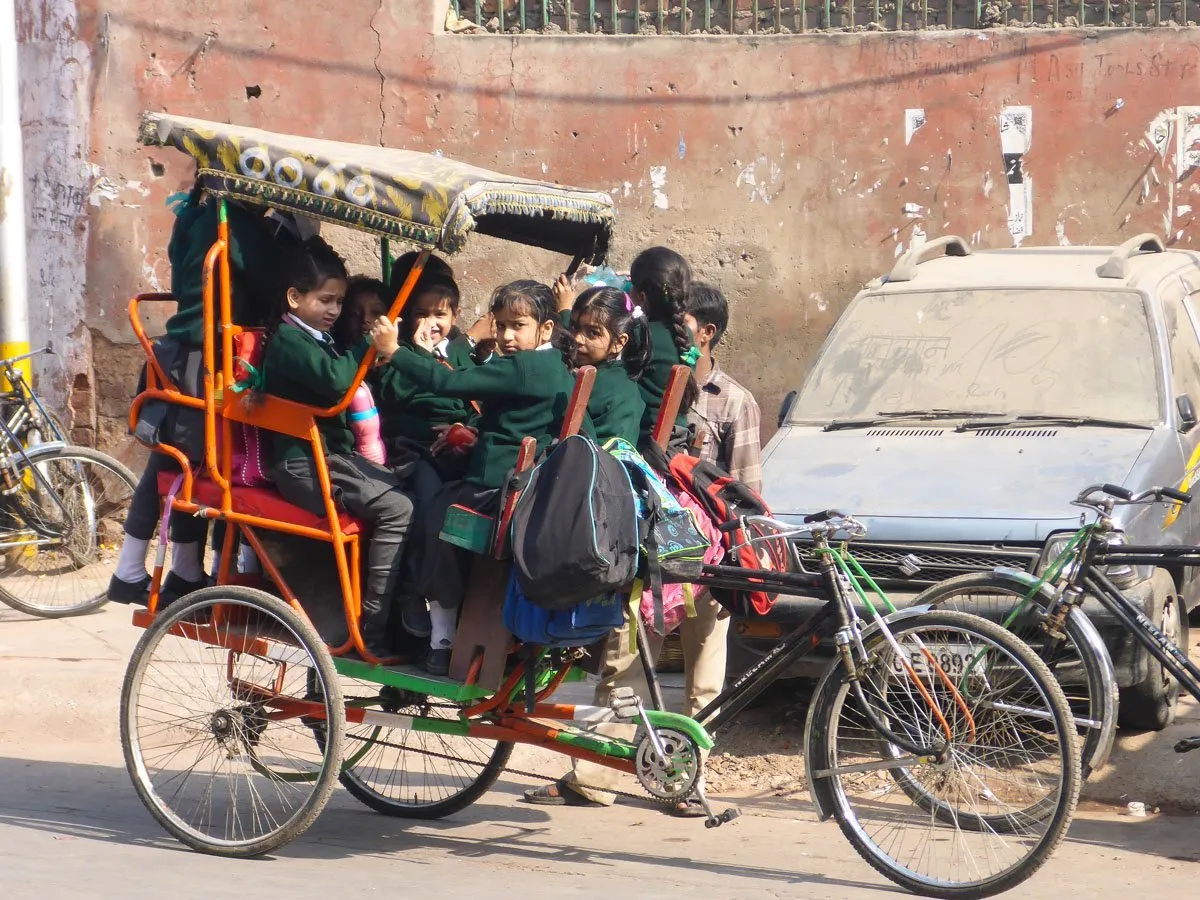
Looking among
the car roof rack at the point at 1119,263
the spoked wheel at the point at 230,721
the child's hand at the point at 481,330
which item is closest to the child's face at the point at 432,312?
the child's hand at the point at 481,330

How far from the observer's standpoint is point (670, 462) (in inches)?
194

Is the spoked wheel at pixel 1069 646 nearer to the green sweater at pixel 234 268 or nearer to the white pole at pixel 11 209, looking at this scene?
the green sweater at pixel 234 268

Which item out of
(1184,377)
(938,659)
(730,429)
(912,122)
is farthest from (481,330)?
(912,122)

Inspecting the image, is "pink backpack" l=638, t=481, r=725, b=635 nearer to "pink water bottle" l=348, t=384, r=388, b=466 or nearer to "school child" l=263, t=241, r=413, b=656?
"school child" l=263, t=241, r=413, b=656

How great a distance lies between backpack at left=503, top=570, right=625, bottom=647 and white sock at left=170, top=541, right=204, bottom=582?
125 centimetres

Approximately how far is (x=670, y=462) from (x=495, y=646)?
83cm

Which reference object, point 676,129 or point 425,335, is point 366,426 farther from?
point 676,129

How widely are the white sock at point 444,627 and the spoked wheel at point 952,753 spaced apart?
1.10 metres

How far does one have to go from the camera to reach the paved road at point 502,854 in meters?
4.50

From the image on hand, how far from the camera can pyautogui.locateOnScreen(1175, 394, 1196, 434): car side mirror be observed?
6.31m

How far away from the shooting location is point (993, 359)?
662cm

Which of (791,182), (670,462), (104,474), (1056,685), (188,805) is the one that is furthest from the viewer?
(791,182)

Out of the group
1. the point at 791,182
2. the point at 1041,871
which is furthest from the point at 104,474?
the point at 1041,871

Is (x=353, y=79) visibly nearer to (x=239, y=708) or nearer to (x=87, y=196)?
(x=87, y=196)
